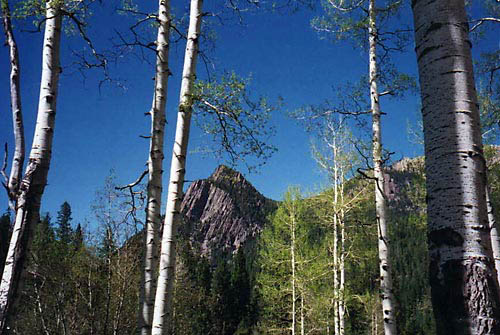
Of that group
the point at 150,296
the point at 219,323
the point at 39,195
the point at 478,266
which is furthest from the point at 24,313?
the point at 219,323

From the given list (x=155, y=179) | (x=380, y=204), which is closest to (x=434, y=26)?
(x=155, y=179)

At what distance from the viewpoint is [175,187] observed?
158 inches

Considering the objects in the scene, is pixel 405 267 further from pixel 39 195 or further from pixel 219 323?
pixel 39 195

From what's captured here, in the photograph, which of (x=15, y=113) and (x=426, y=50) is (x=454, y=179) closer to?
(x=426, y=50)

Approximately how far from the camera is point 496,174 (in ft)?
42.0

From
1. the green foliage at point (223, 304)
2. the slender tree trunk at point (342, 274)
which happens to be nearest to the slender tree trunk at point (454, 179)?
the slender tree trunk at point (342, 274)

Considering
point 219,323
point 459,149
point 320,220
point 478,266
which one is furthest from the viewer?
point 219,323

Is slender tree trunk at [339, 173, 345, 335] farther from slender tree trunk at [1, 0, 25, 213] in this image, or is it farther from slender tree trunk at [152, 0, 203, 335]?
slender tree trunk at [1, 0, 25, 213]

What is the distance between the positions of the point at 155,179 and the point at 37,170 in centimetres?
146

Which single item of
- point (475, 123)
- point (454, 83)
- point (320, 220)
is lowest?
point (475, 123)

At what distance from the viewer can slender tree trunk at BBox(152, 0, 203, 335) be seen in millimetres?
3658

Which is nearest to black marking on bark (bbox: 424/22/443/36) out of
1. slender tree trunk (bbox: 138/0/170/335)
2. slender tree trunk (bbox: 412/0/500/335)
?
slender tree trunk (bbox: 412/0/500/335)

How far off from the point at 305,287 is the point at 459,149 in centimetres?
1392

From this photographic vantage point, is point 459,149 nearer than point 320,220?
Yes
